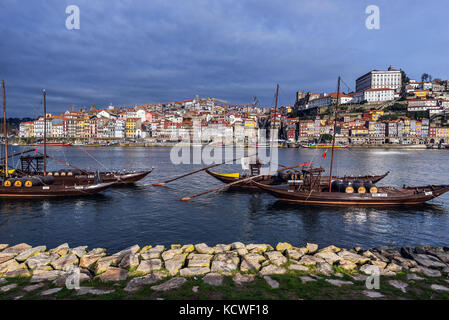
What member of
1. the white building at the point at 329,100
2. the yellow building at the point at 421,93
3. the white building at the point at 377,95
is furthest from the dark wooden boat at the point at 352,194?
the yellow building at the point at 421,93

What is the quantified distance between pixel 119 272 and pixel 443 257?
503 inches

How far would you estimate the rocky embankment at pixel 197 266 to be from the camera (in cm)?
876

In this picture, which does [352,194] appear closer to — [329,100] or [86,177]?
[86,177]

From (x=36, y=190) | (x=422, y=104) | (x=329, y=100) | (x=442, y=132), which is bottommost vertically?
(x=36, y=190)

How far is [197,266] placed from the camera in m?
10.1

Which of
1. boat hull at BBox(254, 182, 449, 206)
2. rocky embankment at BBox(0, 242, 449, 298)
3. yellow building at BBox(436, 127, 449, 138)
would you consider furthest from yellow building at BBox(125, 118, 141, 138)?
rocky embankment at BBox(0, 242, 449, 298)

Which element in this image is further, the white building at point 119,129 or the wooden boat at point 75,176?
the white building at point 119,129

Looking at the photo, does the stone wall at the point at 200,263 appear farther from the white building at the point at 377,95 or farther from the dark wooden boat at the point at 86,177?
the white building at the point at 377,95

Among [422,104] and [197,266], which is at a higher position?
[422,104]

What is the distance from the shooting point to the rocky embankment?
8.76 m

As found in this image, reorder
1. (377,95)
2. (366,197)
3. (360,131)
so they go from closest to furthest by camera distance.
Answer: (366,197) < (360,131) < (377,95)

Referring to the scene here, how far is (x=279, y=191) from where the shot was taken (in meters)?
24.1

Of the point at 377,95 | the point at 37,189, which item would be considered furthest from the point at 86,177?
the point at 377,95
